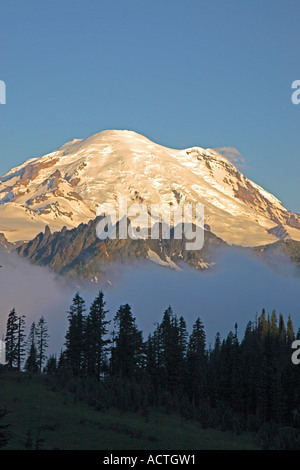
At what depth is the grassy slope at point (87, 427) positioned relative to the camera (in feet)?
170

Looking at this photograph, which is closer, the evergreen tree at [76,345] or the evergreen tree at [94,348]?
the evergreen tree at [94,348]

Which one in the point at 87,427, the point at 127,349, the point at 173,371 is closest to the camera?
the point at 87,427

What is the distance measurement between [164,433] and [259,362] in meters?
48.0

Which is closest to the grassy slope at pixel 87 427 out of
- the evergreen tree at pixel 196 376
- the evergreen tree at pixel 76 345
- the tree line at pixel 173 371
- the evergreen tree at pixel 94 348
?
the tree line at pixel 173 371

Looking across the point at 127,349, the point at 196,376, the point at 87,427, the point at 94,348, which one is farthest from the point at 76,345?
the point at 87,427

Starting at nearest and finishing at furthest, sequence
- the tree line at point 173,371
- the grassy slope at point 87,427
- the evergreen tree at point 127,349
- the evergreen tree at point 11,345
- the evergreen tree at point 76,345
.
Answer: the grassy slope at point 87,427, the tree line at point 173,371, the evergreen tree at point 76,345, the evergreen tree at point 127,349, the evergreen tree at point 11,345

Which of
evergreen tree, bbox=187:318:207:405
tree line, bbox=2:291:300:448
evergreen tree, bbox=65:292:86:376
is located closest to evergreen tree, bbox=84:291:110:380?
tree line, bbox=2:291:300:448

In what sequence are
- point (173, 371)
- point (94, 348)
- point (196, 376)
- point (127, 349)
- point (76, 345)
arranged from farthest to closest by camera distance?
point (196, 376) → point (127, 349) → point (173, 371) → point (76, 345) → point (94, 348)

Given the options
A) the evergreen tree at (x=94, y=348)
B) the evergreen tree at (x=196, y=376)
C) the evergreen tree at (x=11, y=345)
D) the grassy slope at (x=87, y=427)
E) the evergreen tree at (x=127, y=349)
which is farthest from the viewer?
the evergreen tree at (x=11, y=345)

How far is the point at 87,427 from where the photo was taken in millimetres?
55344

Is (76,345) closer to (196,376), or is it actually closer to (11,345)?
(11,345)

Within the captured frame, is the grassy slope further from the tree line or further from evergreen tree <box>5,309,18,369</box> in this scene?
evergreen tree <box>5,309,18,369</box>

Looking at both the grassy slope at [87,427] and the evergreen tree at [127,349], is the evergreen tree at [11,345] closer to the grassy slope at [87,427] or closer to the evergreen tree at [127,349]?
the evergreen tree at [127,349]
